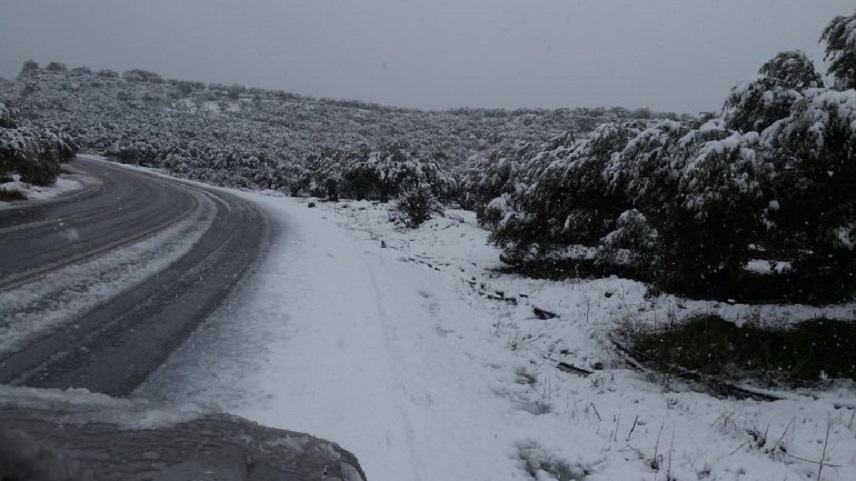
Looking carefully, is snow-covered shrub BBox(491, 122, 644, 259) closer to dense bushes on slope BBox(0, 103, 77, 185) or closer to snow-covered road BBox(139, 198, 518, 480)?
snow-covered road BBox(139, 198, 518, 480)

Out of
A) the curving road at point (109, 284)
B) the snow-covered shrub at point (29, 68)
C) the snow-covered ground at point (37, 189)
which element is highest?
the snow-covered shrub at point (29, 68)

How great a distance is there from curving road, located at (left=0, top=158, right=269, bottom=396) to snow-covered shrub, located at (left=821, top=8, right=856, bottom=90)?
8548mm

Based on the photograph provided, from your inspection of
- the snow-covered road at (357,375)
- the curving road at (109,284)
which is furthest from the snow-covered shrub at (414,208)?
the snow-covered road at (357,375)

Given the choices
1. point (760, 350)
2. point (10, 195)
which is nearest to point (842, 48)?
point (760, 350)

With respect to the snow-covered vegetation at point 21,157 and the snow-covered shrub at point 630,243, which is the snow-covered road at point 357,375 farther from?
the snow-covered vegetation at point 21,157

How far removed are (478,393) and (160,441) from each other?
4.16 meters

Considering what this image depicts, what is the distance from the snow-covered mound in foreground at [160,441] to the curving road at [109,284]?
187 centimetres

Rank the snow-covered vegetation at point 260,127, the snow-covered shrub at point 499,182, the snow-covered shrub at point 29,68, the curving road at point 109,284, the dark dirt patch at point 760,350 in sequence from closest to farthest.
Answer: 1. the curving road at point 109,284
2. the dark dirt patch at point 760,350
3. the snow-covered shrub at point 499,182
4. the snow-covered vegetation at point 260,127
5. the snow-covered shrub at point 29,68

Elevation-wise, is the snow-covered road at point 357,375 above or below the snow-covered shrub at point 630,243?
below

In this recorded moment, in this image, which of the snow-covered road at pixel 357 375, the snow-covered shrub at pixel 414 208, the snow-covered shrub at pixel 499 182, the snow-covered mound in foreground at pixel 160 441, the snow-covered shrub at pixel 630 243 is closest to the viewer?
the snow-covered mound in foreground at pixel 160 441

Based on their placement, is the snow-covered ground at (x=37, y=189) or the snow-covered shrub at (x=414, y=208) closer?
the snow-covered ground at (x=37, y=189)

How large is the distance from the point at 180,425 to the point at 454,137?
64274 mm

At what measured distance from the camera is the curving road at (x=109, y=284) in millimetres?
4562

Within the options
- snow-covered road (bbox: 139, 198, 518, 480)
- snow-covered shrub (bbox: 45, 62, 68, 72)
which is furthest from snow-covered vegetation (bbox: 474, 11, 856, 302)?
snow-covered shrub (bbox: 45, 62, 68, 72)
